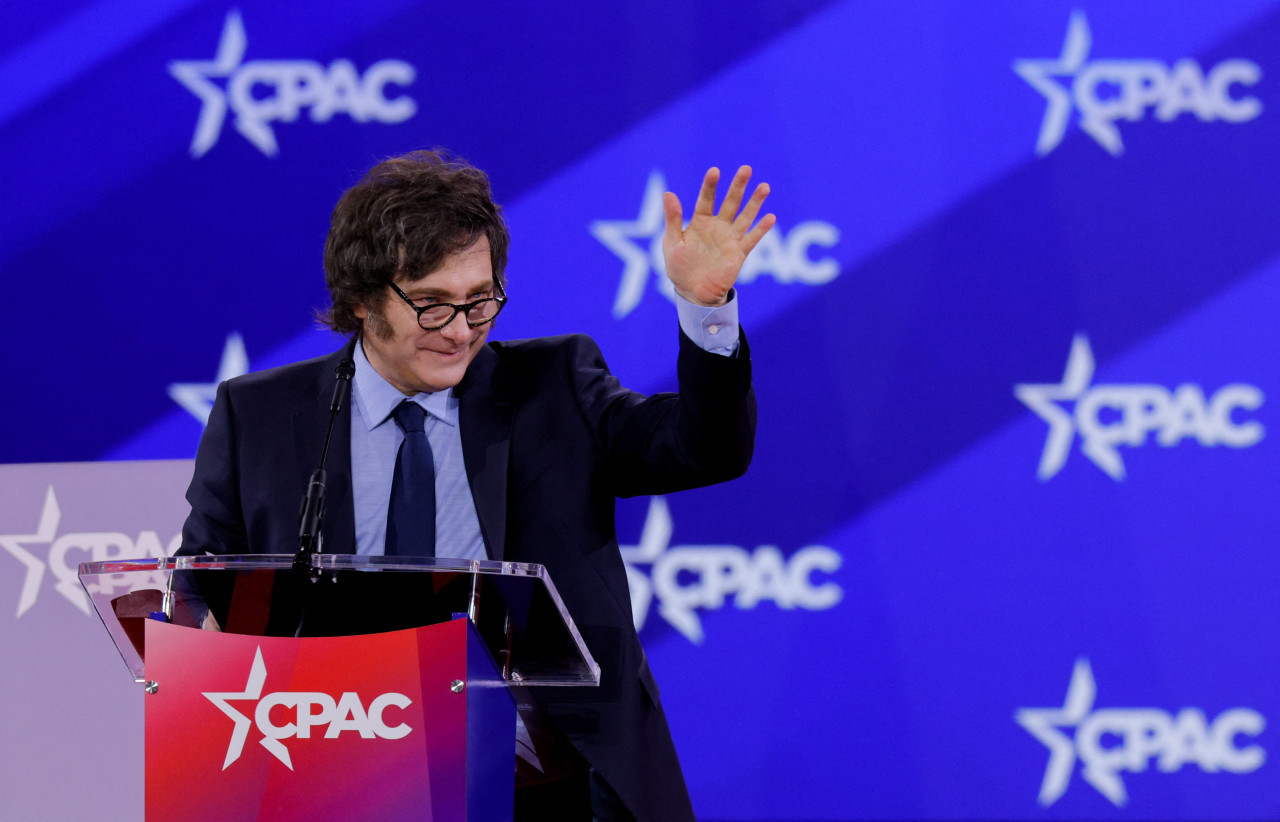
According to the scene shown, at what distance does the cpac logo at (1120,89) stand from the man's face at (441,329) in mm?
1651

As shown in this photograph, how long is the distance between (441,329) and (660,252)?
1.26 m

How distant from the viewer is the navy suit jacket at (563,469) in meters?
1.66

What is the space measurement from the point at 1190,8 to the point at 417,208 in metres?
2.02

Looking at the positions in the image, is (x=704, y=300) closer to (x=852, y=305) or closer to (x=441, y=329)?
(x=441, y=329)

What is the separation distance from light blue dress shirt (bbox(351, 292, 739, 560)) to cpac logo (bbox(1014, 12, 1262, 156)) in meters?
1.56

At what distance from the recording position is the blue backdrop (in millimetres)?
2836

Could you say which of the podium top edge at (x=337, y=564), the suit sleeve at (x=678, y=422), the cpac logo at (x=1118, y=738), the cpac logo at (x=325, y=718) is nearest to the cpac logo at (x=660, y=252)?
the suit sleeve at (x=678, y=422)

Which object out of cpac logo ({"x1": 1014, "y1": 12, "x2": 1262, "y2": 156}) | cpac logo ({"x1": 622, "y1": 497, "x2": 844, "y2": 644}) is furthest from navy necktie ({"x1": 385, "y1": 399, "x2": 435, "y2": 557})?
cpac logo ({"x1": 1014, "y1": 12, "x2": 1262, "y2": 156})

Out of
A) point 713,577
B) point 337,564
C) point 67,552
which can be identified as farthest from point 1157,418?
point 67,552

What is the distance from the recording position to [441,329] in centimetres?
175

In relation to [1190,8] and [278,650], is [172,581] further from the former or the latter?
[1190,8]

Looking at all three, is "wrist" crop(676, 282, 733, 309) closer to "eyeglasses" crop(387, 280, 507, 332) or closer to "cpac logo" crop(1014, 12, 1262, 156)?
"eyeglasses" crop(387, 280, 507, 332)

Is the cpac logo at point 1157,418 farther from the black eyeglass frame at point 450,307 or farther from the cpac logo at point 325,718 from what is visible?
the cpac logo at point 325,718

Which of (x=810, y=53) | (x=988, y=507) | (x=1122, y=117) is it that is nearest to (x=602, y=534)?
(x=988, y=507)
